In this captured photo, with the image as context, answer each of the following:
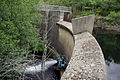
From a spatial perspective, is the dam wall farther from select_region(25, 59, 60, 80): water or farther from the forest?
select_region(25, 59, 60, 80): water

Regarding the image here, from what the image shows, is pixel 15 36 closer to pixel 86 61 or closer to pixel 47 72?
pixel 86 61

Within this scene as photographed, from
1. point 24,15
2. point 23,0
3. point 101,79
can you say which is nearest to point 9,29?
point 24,15

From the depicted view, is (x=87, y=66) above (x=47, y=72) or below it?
above

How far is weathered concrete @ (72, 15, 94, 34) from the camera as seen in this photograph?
6.85 metres

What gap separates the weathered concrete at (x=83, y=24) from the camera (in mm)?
6848

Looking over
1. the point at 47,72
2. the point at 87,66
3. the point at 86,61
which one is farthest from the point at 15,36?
the point at 47,72

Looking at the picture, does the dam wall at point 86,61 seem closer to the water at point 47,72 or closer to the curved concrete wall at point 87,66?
the curved concrete wall at point 87,66

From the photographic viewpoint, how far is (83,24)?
704 centimetres

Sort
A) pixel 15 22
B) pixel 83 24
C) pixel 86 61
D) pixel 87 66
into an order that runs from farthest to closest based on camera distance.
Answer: pixel 15 22, pixel 83 24, pixel 86 61, pixel 87 66

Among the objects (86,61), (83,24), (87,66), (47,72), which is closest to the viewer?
(87,66)

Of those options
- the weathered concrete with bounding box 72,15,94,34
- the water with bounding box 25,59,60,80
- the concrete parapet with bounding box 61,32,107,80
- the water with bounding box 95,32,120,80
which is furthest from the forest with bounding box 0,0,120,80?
the water with bounding box 95,32,120,80

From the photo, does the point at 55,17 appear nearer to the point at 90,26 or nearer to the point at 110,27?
the point at 90,26

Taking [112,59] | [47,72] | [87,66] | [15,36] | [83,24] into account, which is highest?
[83,24]

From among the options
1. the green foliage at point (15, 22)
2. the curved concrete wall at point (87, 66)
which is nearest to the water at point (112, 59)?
the curved concrete wall at point (87, 66)
